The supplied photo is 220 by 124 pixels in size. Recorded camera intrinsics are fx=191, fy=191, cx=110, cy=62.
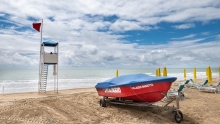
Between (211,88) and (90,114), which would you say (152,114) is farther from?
(211,88)

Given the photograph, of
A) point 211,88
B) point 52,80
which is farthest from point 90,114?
point 52,80

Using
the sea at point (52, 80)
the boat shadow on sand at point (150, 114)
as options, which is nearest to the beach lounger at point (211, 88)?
the boat shadow on sand at point (150, 114)

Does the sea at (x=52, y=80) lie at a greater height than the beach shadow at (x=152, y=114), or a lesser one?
lesser

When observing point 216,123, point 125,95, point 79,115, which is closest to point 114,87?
point 125,95

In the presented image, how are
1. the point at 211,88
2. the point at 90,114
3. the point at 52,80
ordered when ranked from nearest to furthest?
the point at 90,114, the point at 211,88, the point at 52,80

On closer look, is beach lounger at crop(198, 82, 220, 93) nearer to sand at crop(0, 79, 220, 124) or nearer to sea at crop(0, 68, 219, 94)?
sand at crop(0, 79, 220, 124)

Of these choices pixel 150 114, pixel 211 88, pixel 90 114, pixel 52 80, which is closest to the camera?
pixel 90 114

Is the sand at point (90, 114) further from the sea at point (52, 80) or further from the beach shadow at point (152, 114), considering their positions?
the sea at point (52, 80)

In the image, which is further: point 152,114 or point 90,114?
point 152,114

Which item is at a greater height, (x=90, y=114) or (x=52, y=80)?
(x=90, y=114)

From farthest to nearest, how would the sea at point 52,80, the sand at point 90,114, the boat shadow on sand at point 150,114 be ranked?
the sea at point 52,80 < the boat shadow on sand at point 150,114 < the sand at point 90,114

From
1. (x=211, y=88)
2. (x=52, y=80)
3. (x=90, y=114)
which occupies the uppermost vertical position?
(x=211, y=88)

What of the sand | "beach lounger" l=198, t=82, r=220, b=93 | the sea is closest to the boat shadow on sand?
the sand

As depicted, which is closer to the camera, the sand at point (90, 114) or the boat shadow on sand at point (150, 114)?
the sand at point (90, 114)
